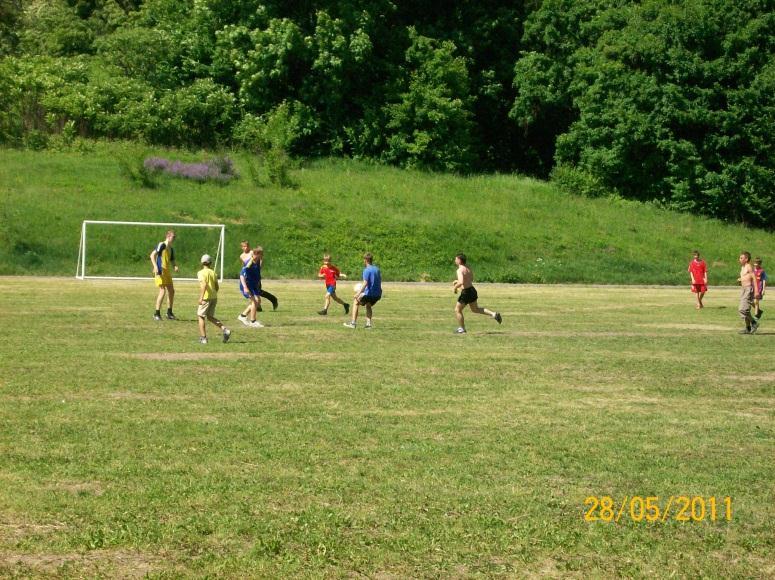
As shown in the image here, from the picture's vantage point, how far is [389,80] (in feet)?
215

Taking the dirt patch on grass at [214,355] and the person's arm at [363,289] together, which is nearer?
the dirt patch on grass at [214,355]

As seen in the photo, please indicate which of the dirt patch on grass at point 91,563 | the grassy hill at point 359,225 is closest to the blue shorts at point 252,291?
the dirt patch on grass at point 91,563

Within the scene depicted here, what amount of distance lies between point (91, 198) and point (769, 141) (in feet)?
120

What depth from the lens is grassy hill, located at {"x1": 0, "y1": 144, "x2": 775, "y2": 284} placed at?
4831 cm

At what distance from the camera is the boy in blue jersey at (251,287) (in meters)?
24.7

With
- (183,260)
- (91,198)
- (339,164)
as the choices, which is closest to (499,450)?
(183,260)

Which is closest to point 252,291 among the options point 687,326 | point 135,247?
point 687,326

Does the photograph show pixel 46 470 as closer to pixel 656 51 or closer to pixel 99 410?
pixel 99 410

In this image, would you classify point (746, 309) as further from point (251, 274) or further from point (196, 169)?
point (196, 169)

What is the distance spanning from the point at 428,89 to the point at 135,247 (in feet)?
73.7

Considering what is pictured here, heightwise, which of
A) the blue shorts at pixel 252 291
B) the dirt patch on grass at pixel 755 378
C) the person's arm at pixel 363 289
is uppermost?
the person's arm at pixel 363 289

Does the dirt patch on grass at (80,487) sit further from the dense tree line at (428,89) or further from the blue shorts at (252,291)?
the dense tree line at (428,89)

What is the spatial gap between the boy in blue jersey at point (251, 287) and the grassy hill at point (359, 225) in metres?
21.8

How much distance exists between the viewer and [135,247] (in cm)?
4781
